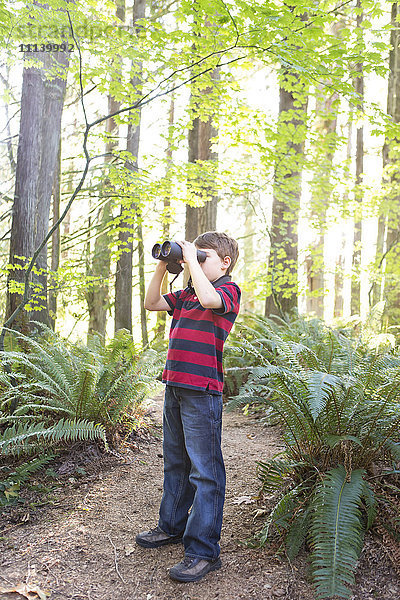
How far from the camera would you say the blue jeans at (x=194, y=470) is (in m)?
2.20

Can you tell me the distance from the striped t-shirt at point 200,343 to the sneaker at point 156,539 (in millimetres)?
842

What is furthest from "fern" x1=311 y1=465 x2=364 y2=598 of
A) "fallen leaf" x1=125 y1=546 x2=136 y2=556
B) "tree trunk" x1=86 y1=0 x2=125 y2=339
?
"tree trunk" x1=86 y1=0 x2=125 y2=339

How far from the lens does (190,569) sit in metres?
2.13

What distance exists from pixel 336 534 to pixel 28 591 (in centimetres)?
137

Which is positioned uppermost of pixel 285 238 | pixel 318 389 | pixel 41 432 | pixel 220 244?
pixel 285 238

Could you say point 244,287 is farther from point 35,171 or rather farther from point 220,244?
point 220,244

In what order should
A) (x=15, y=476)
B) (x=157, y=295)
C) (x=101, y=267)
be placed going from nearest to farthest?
(x=157, y=295) → (x=15, y=476) → (x=101, y=267)

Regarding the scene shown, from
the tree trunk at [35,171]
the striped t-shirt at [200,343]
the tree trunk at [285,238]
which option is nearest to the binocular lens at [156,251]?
the striped t-shirt at [200,343]

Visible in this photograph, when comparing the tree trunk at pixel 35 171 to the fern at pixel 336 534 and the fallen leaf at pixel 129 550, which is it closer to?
the fallen leaf at pixel 129 550

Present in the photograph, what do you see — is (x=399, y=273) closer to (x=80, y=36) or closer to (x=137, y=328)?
(x=80, y=36)

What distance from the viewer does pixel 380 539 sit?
2.16m

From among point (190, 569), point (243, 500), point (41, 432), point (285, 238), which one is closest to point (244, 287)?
point (285, 238)

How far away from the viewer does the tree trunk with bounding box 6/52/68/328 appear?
20.5 ft

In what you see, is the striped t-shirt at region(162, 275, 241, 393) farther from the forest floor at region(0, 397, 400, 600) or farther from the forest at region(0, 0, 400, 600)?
the forest floor at region(0, 397, 400, 600)
